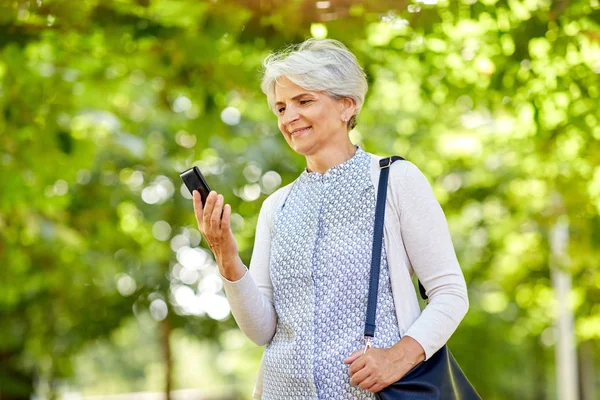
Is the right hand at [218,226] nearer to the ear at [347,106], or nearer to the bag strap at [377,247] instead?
the bag strap at [377,247]

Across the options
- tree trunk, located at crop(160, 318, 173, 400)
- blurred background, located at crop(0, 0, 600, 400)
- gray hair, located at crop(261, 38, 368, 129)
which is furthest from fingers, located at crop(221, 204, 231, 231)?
tree trunk, located at crop(160, 318, 173, 400)

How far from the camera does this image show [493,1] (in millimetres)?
4930

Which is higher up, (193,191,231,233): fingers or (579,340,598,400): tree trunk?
(193,191,231,233): fingers

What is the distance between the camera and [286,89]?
2723 mm

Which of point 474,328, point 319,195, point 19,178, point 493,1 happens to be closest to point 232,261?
point 319,195

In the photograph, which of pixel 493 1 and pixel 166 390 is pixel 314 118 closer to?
pixel 493 1

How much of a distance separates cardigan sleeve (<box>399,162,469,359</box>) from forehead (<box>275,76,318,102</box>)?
0.42 metres

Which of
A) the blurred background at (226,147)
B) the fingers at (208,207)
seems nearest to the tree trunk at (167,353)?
the blurred background at (226,147)

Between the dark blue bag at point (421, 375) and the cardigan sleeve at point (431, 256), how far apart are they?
0.20ft

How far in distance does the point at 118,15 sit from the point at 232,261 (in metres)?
3.16

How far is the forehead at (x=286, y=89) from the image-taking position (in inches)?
106

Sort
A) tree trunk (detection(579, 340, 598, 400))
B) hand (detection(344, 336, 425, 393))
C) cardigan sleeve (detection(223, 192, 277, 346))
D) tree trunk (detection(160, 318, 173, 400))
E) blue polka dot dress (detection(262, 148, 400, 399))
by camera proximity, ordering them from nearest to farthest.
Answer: hand (detection(344, 336, 425, 393))
blue polka dot dress (detection(262, 148, 400, 399))
cardigan sleeve (detection(223, 192, 277, 346))
tree trunk (detection(160, 318, 173, 400))
tree trunk (detection(579, 340, 598, 400))

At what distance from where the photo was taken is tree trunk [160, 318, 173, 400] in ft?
38.5

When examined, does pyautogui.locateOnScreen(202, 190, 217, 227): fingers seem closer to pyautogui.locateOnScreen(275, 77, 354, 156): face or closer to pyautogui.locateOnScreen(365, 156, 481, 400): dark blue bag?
pyautogui.locateOnScreen(275, 77, 354, 156): face
